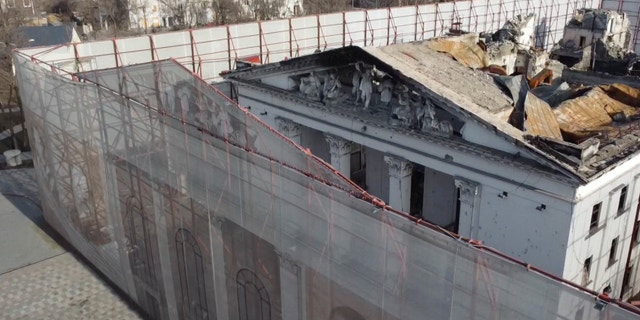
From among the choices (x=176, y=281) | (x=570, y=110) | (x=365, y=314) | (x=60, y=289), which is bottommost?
(x=60, y=289)

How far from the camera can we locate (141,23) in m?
86.2

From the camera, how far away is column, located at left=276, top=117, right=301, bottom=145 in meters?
30.3

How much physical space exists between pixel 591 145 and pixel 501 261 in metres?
11.7

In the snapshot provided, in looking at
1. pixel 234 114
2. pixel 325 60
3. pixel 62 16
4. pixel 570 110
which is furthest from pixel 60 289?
pixel 62 16

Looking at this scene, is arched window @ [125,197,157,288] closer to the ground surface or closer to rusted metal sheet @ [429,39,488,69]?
the ground surface

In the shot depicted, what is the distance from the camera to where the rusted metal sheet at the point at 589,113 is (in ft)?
73.8

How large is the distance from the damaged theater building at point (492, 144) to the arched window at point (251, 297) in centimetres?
983

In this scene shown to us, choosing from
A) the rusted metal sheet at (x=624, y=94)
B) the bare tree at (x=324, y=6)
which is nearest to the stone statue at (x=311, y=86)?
the rusted metal sheet at (x=624, y=94)

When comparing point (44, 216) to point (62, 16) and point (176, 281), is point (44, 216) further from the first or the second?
point (62, 16)

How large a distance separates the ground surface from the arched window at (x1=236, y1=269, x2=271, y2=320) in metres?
6.56

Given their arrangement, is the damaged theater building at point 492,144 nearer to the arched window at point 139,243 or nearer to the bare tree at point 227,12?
the arched window at point 139,243

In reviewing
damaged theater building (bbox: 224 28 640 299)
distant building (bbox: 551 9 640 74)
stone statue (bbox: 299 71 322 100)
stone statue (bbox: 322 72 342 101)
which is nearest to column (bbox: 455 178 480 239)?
damaged theater building (bbox: 224 28 640 299)

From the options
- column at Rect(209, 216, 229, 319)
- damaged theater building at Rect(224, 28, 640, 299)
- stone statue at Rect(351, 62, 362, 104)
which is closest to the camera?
column at Rect(209, 216, 229, 319)

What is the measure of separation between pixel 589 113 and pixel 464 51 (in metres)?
9.27
